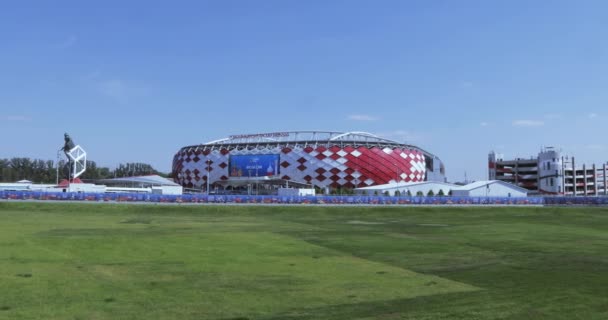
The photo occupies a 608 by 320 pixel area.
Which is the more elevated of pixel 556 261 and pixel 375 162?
pixel 375 162

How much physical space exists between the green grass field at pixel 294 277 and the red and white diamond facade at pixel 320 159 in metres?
96.9

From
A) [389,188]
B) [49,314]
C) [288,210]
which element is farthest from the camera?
[389,188]

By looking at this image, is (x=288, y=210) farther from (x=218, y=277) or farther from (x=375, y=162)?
(x=375, y=162)

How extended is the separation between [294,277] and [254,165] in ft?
374

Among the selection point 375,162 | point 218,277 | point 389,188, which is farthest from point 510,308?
point 375,162

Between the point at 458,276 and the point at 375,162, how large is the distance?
113 m

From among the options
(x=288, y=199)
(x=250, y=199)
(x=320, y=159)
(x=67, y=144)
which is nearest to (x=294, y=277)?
(x=250, y=199)

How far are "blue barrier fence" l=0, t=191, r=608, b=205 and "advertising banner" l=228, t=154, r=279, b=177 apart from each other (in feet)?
178

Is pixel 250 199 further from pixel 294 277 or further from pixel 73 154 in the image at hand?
pixel 294 277

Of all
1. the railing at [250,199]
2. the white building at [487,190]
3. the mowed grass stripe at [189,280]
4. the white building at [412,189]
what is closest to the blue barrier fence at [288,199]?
the railing at [250,199]

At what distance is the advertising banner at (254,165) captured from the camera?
419 feet

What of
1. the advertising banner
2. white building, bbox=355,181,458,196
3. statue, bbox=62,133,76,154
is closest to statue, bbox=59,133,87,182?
statue, bbox=62,133,76,154

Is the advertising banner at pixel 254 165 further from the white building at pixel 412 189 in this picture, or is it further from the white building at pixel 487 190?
the white building at pixel 487 190

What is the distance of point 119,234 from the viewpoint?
2769 cm
